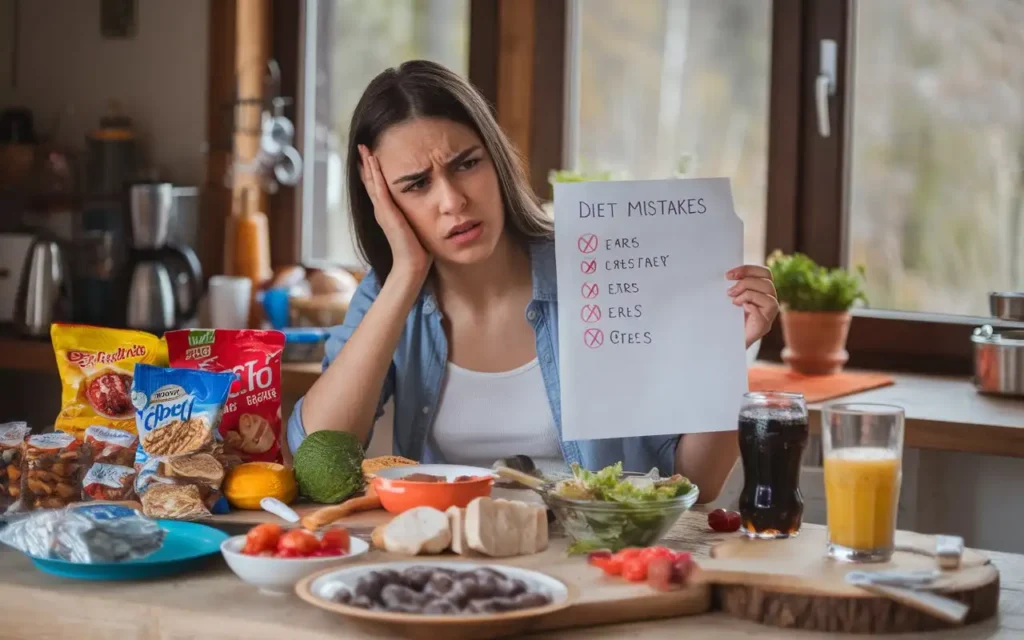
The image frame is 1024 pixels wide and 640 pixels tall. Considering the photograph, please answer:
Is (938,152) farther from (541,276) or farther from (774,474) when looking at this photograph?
(774,474)

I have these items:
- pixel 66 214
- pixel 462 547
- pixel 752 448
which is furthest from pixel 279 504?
pixel 66 214

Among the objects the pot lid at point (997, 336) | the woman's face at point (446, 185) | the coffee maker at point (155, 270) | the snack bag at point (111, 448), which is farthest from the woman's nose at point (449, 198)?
the coffee maker at point (155, 270)

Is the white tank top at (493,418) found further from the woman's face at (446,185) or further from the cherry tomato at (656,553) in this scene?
the cherry tomato at (656,553)

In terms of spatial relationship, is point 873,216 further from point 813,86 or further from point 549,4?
point 549,4

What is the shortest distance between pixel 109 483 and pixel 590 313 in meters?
0.63

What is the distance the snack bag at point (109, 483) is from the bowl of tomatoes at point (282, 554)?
269 mm

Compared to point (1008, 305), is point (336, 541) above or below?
below

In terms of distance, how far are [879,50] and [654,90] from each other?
0.56 meters

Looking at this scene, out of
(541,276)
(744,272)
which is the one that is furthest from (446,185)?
(744,272)

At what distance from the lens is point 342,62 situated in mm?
3750

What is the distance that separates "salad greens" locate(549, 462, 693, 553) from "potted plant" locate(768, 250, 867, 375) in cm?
152

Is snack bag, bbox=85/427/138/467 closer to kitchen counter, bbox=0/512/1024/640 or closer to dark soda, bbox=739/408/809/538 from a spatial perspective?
kitchen counter, bbox=0/512/1024/640

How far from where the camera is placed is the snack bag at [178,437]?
5.11ft

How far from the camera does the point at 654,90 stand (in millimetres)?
3332
